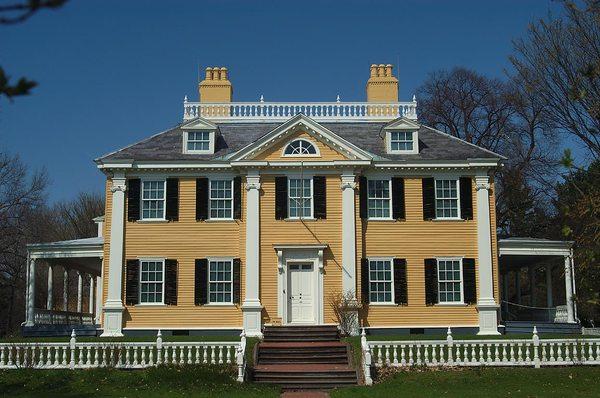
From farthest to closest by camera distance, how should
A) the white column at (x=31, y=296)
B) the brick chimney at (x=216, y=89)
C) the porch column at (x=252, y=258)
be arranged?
the brick chimney at (x=216, y=89)
the white column at (x=31, y=296)
the porch column at (x=252, y=258)

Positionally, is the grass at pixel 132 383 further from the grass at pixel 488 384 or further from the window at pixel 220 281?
the window at pixel 220 281

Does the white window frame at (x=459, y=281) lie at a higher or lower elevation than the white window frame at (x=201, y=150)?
lower

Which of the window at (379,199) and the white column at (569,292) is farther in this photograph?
the white column at (569,292)

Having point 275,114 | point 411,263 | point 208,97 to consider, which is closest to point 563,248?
point 411,263

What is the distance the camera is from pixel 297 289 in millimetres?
26969

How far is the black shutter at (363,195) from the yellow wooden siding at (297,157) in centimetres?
102

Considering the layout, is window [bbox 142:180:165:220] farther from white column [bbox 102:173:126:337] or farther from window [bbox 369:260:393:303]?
window [bbox 369:260:393:303]

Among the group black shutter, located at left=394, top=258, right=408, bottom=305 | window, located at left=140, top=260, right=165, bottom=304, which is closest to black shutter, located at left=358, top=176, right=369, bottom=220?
black shutter, located at left=394, top=258, right=408, bottom=305

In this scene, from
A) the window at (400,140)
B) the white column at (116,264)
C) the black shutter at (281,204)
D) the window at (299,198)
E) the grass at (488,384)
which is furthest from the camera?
the window at (400,140)

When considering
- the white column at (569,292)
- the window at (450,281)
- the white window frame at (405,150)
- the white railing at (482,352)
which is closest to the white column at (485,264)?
the window at (450,281)

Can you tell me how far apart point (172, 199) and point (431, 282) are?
9.32 m

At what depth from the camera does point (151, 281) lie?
1062 inches

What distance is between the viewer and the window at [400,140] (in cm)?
2836

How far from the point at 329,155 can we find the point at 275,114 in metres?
4.25
